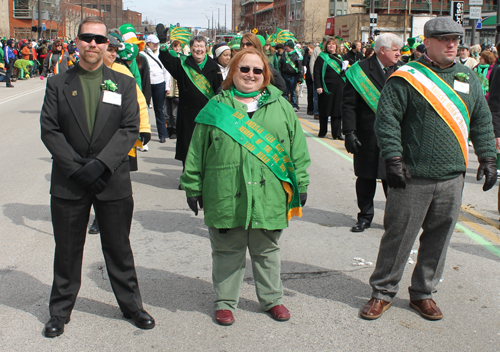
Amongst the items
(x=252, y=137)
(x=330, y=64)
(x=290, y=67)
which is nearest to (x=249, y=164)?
(x=252, y=137)

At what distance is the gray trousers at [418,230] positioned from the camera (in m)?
4.11

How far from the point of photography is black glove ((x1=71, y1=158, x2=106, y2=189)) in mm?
3697

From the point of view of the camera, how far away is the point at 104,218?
3.93 meters

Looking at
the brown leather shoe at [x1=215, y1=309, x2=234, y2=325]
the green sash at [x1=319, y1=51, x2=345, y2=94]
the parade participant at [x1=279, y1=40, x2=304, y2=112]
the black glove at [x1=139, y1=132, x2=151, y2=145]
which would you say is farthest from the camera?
the parade participant at [x1=279, y1=40, x2=304, y2=112]

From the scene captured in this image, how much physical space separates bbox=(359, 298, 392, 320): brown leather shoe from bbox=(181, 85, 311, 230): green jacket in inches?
33.5

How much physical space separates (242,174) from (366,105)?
2.79 m

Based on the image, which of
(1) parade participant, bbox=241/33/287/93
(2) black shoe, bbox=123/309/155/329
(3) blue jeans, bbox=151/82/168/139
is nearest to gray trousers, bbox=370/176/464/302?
(2) black shoe, bbox=123/309/155/329

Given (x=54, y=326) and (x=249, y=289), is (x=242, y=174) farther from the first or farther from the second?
(x=54, y=326)

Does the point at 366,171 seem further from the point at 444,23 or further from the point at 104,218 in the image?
the point at 104,218

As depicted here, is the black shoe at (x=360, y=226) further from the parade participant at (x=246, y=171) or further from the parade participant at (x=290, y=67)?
the parade participant at (x=290, y=67)

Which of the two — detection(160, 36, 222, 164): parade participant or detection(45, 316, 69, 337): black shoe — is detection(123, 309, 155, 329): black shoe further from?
detection(160, 36, 222, 164): parade participant

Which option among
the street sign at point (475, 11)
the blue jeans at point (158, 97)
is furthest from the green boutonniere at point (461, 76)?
the street sign at point (475, 11)

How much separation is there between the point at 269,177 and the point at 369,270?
1.71 metres

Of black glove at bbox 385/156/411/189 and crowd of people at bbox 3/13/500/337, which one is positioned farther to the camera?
black glove at bbox 385/156/411/189
